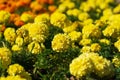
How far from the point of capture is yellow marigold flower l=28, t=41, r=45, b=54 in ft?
18.3

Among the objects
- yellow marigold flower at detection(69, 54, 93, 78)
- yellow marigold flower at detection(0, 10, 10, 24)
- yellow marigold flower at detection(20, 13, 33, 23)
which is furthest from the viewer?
yellow marigold flower at detection(20, 13, 33, 23)

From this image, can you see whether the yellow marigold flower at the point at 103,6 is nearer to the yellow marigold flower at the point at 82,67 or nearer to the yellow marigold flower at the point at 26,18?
the yellow marigold flower at the point at 26,18

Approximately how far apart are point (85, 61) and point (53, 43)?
3.03 ft

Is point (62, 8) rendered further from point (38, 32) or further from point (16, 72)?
point (16, 72)

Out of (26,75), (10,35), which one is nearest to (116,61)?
(26,75)

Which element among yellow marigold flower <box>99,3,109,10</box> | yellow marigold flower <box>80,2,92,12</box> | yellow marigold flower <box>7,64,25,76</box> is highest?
A: yellow marigold flower <box>7,64,25,76</box>

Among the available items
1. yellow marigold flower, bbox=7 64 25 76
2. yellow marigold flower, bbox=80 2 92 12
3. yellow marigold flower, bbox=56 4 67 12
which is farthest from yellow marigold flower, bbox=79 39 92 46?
yellow marigold flower, bbox=80 2 92 12

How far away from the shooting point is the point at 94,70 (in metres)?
4.74

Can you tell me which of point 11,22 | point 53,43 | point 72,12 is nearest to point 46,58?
point 53,43

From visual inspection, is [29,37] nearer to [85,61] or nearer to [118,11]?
[85,61]

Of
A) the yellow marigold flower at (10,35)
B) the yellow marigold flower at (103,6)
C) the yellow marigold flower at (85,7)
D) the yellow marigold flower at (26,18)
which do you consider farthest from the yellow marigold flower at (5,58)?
the yellow marigold flower at (103,6)

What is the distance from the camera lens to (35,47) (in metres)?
5.60

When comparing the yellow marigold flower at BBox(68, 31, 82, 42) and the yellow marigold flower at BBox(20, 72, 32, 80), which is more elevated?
the yellow marigold flower at BBox(68, 31, 82, 42)

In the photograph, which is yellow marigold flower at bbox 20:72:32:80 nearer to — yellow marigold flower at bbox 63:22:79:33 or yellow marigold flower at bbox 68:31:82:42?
yellow marigold flower at bbox 68:31:82:42
